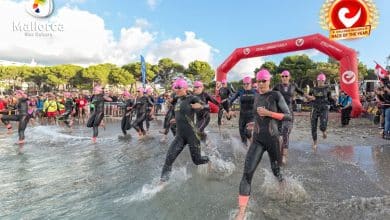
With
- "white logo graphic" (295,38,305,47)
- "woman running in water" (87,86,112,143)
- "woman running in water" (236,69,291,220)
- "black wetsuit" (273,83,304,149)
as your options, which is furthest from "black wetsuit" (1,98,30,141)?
"white logo graphic" (295,38,305,47)

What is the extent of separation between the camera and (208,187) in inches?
229

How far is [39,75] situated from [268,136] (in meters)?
72.1

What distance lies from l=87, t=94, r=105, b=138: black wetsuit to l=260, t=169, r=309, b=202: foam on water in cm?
744

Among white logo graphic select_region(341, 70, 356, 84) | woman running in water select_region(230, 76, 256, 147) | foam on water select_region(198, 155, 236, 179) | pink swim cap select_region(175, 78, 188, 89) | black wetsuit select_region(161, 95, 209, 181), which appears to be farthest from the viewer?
white logo graphic select_region(341, 70, 356, 84)

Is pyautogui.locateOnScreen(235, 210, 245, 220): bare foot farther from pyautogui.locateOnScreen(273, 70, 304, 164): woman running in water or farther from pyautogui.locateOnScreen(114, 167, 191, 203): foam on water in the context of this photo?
pyautogui.locateOnScreen(273, 70, 304, 164): woman running in water

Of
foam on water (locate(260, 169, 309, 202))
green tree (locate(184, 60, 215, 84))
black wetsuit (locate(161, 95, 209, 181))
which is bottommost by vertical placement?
foam on water (locate(260, 169, 309, 202))

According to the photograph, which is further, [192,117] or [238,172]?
[238,172]

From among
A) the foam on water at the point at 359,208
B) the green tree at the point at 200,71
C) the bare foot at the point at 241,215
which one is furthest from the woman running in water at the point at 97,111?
the green tree at the point at 200,71

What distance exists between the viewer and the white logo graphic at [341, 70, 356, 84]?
57.3 ft

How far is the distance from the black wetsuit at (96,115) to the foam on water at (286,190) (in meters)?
7.44

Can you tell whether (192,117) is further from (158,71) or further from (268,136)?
(158,71)

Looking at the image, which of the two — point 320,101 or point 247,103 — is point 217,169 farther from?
point 320,101

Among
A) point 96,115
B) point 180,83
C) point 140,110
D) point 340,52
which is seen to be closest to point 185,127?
point 180,83

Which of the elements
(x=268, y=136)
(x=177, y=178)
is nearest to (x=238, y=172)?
(x=177, y=178)
